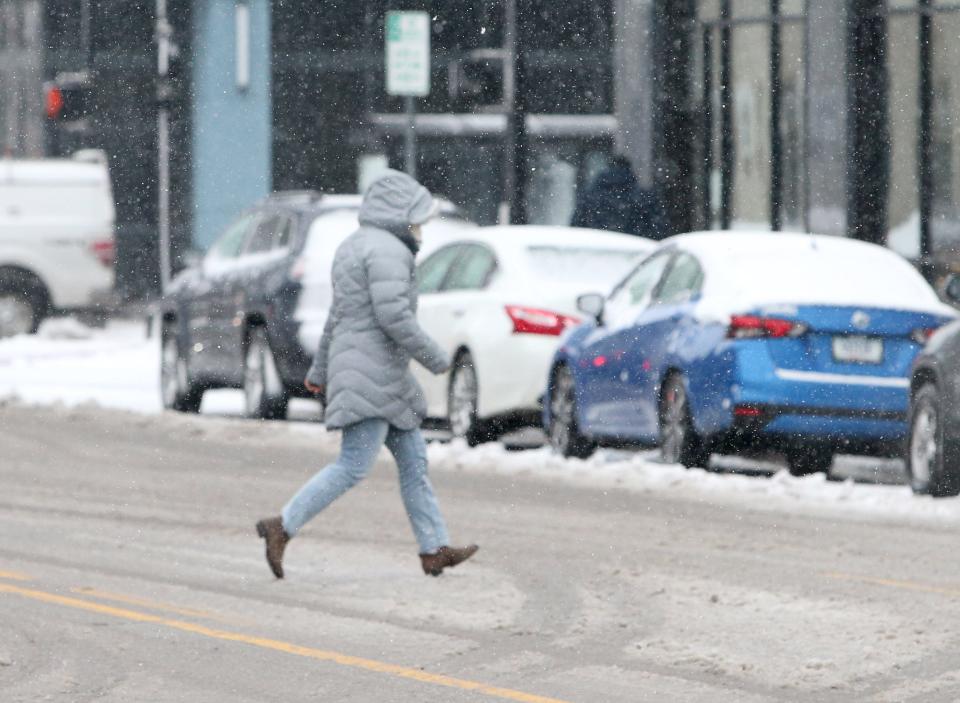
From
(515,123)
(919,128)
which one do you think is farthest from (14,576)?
(919,128)

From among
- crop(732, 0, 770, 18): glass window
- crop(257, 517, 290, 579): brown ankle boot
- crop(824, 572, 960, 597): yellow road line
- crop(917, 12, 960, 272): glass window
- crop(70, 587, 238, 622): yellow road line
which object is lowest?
crop(824, 572, 960, 597): yellow road line

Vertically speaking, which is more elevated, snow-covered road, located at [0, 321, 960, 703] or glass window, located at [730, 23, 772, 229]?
glass window, located at [730, 23, 772, 229]

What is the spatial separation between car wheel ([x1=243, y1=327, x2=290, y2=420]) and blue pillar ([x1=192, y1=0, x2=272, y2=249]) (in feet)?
60.8

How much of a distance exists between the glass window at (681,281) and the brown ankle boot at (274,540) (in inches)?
215

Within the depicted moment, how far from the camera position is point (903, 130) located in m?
23.8

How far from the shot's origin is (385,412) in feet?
34.2

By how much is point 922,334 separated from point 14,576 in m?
6.12

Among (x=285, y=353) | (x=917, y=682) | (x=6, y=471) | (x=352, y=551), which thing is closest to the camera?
(x=917, y=682)

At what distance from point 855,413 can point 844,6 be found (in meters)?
9.96

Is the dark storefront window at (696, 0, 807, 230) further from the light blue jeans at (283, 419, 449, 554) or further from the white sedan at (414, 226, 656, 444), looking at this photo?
the light blue jeans at (283, 419, 449, 554)

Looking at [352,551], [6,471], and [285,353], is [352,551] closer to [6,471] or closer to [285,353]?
[6,471]

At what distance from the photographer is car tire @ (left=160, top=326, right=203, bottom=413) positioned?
21781mm

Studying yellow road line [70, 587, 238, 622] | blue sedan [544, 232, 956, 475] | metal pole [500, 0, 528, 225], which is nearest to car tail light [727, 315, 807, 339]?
blue sedan [544, 232, 956, 475]

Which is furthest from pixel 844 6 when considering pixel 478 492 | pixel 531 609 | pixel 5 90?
pixel 5 90
